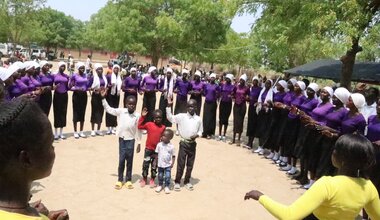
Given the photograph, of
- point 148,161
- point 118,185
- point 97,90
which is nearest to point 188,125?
point 148,161

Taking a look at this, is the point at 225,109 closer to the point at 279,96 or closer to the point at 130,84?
the point at 279,96

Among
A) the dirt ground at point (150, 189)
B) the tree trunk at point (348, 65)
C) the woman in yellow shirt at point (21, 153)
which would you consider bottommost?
the dirt ground at point (150, 189)

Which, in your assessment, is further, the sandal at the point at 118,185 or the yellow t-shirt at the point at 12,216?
the sandal at the point at 118,185

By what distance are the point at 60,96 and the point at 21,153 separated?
8663 mm

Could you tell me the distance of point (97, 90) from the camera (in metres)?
10.2

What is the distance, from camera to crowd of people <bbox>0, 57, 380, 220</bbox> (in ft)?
21.6

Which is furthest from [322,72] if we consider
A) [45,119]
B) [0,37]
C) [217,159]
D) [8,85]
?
[0,37]

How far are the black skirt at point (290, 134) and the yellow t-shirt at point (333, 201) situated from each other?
5.87 metres

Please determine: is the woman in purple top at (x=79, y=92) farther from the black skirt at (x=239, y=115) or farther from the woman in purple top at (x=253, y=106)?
the woman in purple top at (x=253, y=106)

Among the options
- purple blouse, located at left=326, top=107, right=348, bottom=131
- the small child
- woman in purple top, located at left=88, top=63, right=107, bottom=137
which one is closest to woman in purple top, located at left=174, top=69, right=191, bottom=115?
woman in purple top, located at left=88, top=63, right=107, bottom=137

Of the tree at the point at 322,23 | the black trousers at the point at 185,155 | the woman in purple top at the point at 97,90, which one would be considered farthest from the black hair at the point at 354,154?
the woman in purple top at the point at 97,90

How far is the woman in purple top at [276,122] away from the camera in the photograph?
9164mm

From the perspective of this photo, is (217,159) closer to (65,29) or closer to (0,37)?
(0,37)

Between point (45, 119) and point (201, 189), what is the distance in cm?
596
